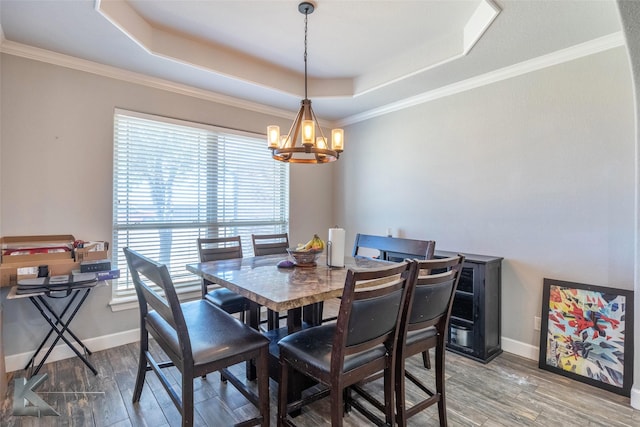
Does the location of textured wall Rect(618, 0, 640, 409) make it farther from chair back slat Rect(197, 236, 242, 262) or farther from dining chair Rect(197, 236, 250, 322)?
chair back slat Rect(197, 236, 242, 262)

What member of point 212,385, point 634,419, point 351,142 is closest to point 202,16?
point 351,142

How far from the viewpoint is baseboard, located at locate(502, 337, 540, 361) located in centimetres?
273

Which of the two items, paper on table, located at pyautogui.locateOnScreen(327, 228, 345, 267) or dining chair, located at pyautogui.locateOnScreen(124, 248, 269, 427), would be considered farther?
paper on table, located at pyautogui.locateOnScreen(327, 228, 345, 267)

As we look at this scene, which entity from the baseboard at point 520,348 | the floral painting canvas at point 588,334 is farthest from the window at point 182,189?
the floral painting canvas at point 588,334

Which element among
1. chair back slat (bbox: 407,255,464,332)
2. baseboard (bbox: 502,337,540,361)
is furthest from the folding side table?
baseboard (bbox: 502,337,540,361)

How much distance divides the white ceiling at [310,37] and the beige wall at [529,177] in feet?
0.98

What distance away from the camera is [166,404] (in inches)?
81.6

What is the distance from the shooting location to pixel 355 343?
1.43m

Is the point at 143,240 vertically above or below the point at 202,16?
below

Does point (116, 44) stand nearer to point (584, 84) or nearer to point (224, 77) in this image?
point (224, 77)

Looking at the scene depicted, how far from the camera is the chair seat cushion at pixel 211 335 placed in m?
1.59

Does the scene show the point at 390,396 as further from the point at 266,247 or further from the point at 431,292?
the point at 266,247

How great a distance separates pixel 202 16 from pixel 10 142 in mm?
1798

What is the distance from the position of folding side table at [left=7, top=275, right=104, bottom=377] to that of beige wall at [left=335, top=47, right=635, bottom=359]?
10.6ft
